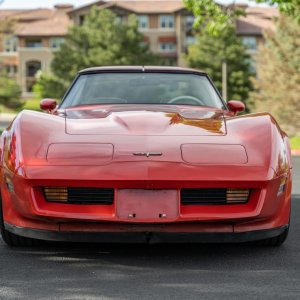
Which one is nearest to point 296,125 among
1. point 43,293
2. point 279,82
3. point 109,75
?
point 279,82

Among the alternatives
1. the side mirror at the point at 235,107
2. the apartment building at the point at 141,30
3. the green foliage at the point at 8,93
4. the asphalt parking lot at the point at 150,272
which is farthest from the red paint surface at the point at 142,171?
the apartment building at the point at 141,30

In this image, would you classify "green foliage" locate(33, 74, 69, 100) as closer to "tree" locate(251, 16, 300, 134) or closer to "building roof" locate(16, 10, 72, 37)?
"building roof" locate(16, 10, 72, 37)

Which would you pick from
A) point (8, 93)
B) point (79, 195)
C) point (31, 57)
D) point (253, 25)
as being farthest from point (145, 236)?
point (31, 57)

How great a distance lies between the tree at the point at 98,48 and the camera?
6912cm

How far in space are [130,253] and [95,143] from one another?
2.58 ft

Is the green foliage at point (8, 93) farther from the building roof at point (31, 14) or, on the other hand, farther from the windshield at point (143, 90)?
the windshield at point (143, 90)

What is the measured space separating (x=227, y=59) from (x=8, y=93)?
761 inches

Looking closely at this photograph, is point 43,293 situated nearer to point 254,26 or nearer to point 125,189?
point 125,189

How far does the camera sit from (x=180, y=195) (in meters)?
5.00

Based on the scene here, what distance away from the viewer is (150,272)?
15.9 feet

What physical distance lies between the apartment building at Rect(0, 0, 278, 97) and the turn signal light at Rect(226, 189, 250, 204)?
80480mm

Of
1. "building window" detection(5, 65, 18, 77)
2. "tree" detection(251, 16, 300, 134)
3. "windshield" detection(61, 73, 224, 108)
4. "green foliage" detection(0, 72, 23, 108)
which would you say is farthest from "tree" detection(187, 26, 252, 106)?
"windshield" detection(61, 73, 224, 108)

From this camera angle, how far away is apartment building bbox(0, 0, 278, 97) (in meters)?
89.1

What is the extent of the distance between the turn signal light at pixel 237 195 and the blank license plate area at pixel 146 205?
35 cm
